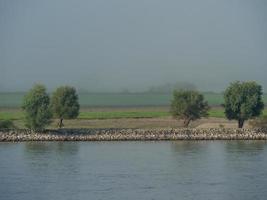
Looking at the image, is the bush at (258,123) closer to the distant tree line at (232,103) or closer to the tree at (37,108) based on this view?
the distant tree line at (232,103)

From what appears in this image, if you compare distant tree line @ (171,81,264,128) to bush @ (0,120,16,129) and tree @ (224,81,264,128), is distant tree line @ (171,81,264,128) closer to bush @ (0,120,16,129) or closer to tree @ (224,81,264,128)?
tree @ (224,81,264,128)

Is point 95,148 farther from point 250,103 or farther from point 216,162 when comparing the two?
point 250,103

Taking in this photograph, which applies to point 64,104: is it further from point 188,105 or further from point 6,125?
point 188,105

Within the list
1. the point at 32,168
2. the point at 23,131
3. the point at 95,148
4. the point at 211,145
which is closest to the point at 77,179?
the point at 32,168

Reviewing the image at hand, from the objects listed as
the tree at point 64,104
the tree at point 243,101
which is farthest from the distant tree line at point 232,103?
the tree at point 64,104

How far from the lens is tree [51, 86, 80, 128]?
91688 millimetres

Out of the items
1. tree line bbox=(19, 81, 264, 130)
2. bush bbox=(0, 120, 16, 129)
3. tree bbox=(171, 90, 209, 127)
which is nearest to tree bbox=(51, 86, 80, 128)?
tree line bbox=(19, 81, 264, 130)

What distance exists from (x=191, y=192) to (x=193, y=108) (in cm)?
4523

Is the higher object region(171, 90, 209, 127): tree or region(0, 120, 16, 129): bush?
region(171, 90, 209, 127): tree

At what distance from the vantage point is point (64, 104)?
92188 millimetres

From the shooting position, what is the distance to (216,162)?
60750 millimetres

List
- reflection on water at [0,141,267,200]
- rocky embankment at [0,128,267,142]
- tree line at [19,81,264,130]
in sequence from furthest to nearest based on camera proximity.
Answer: tree line at [19,81,264,130]
rocky embankment at [0,128,267,142]
reflection on water at [0,141,267,200]

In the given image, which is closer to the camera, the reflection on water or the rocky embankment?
the reflection on water

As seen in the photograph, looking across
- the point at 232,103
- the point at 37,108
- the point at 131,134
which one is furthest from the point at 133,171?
the point at 232,103
